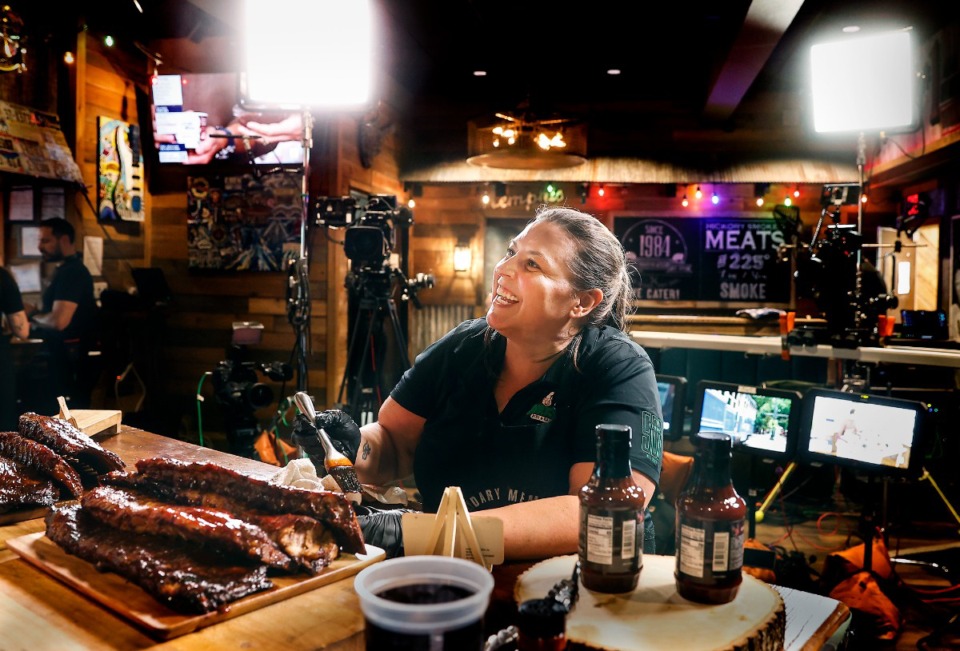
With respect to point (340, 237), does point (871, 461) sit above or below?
below

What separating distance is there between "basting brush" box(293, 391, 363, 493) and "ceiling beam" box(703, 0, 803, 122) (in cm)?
402

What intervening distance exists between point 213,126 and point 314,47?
8.04 feet

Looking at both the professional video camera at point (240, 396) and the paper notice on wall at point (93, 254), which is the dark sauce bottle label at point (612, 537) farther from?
the paper notice on wall at point (93, 254)

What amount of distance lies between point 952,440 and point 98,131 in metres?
6.10

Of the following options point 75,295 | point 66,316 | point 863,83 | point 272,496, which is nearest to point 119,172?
point 75,295

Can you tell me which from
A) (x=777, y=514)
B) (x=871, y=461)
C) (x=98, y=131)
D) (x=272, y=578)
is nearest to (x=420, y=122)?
(x=98, y=131)

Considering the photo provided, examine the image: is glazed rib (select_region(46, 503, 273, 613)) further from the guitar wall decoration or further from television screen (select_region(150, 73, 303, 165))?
the guitar wall decoration

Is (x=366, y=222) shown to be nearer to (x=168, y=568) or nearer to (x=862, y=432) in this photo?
(x=862, y=432)

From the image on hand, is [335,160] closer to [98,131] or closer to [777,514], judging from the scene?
[98,131]

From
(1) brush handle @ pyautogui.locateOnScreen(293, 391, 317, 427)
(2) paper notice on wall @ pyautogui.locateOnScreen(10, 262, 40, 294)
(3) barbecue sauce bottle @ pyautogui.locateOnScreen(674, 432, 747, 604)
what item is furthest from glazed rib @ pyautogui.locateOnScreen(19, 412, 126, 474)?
(2) paper notice on wall @ pyautogui.locateOnScreen(10, 262, 40, 294)

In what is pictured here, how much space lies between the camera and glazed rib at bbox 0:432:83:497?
140 cm

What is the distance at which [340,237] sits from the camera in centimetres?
576

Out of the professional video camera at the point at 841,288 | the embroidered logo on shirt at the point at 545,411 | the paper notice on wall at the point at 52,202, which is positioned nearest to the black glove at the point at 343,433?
the embroidered logo on shirt at the point at 545,411

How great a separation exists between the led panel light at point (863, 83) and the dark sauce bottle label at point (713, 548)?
447cm
